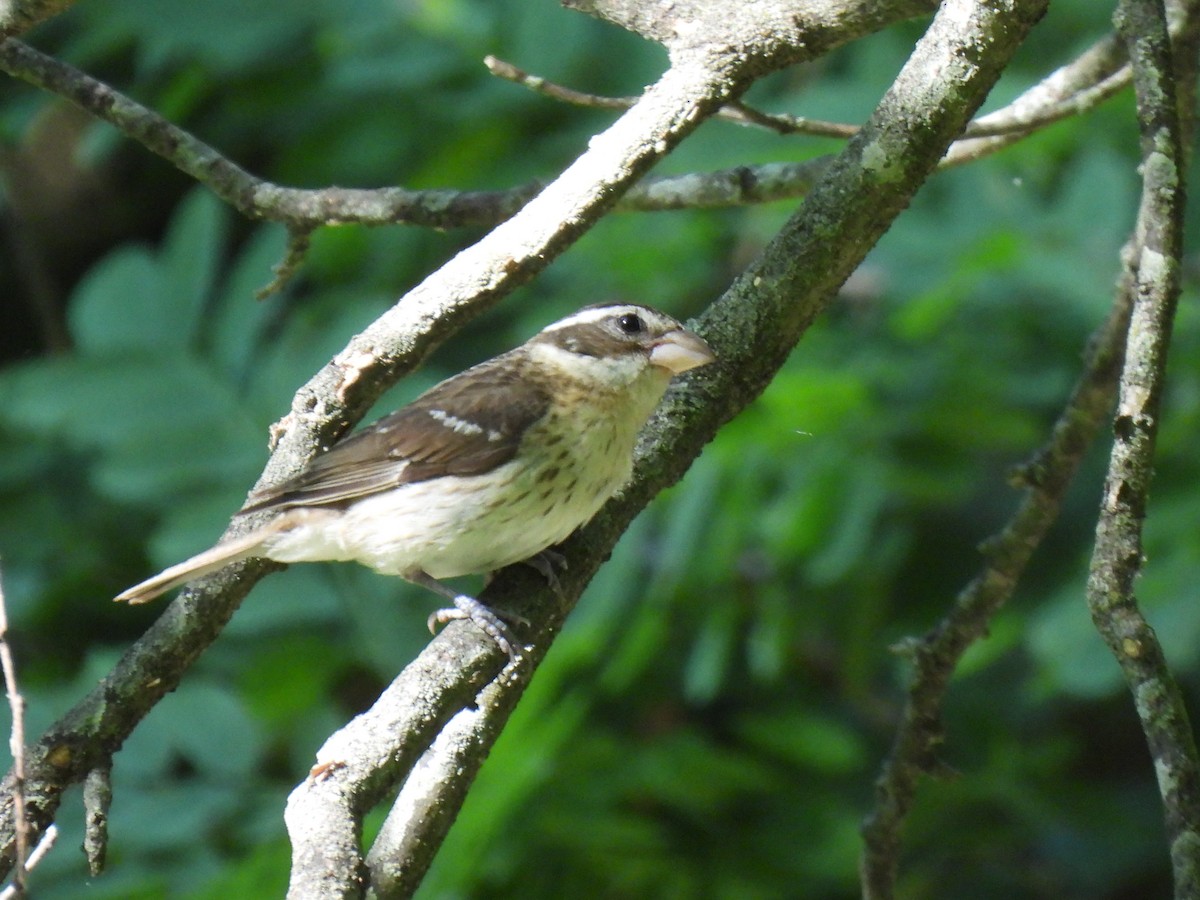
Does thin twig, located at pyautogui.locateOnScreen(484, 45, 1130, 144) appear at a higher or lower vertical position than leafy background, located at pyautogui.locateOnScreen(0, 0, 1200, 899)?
higher

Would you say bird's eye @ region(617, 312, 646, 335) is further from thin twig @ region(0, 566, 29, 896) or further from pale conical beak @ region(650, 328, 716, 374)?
thin twig @ region(0, 566, 29, 896)

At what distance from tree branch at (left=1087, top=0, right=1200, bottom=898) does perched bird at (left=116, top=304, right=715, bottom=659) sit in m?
0.90

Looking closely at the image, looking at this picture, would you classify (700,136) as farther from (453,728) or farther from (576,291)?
(453,728)

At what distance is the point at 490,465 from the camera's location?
3227mm

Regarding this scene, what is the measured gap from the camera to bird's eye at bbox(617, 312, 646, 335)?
11.1ft

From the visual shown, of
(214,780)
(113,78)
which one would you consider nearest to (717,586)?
(214,780)

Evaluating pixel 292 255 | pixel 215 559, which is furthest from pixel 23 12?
pixel 215 559

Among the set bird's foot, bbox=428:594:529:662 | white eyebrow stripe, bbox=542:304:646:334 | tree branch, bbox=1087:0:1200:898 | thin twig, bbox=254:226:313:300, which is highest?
tree branch, bbox=1087:0:1200:898

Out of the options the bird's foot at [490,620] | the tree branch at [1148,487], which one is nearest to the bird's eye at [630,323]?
the bird's foot at [490,620]

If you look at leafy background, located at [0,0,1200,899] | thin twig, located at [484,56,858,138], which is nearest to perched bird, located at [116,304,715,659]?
thin twig, located at [484,56,858,138]

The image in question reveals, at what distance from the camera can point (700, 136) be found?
5281 millimetres

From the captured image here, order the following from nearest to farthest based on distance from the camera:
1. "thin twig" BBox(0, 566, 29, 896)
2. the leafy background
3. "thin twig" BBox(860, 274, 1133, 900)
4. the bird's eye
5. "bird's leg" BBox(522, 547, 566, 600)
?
"thin twig" BBox(0, 566, 29, 896), "bird's leg" BBox(522, 547, 566, 600), "thin twig" BBox(860, 274, 1133, 900), the bird's eye, the leafy background

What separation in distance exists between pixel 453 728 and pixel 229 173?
131cm

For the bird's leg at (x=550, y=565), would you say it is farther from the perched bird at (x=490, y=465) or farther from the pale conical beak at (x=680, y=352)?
the pale conical beak at (x=680, y=352)
